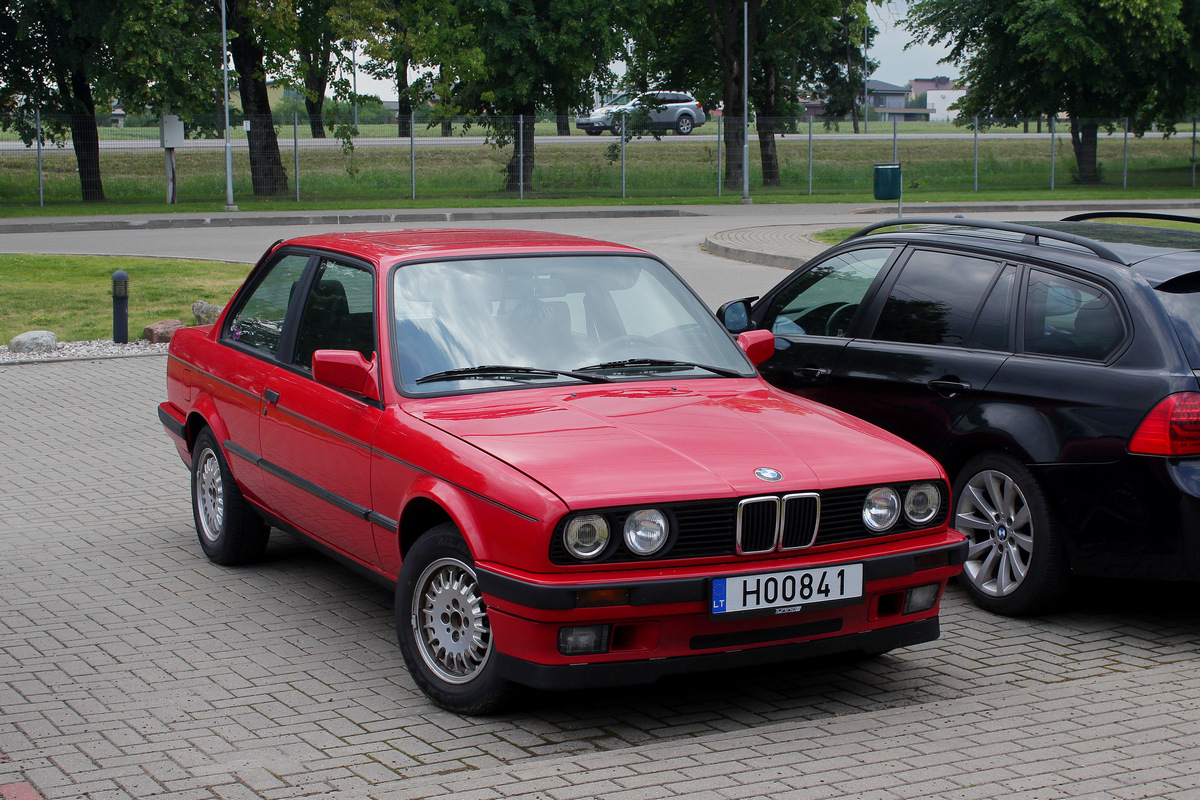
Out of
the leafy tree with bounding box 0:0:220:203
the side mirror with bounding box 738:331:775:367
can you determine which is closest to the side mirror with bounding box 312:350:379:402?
the side mirror with bounding box 738:331:775:367

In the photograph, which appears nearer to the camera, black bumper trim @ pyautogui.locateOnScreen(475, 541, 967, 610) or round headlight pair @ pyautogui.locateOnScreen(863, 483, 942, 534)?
black bumper trim @ pyautogui.locateOnScreen(475, 541, 967, 610)

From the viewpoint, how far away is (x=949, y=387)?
5.99m

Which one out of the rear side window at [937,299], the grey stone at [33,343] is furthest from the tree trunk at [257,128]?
the rear side window at [937,299]

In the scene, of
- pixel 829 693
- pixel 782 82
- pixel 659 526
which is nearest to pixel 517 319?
pixel 659 526

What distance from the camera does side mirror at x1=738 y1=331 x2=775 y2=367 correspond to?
582cm

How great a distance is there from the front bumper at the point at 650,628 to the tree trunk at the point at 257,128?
33.0 metres

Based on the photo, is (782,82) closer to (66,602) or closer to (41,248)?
(41,248)

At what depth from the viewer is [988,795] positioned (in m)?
3.89

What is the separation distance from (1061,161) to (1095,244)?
128 feet

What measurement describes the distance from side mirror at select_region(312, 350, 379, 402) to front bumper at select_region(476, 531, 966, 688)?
1.11 m

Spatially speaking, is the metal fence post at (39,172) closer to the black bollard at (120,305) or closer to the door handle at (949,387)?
the black bollard at (120,305)

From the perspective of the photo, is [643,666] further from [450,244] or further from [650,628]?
[450,244]

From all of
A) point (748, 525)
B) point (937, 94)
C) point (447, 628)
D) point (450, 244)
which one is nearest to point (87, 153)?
point (450, 244)

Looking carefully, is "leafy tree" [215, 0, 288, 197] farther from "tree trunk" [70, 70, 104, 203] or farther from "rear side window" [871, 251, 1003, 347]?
"rear side window" [871, 251, 1003, 347]
